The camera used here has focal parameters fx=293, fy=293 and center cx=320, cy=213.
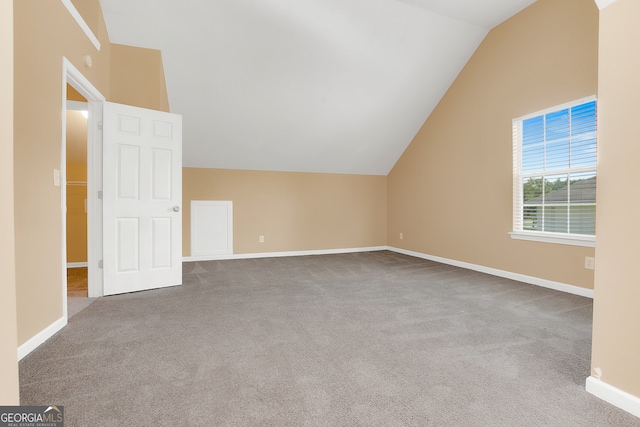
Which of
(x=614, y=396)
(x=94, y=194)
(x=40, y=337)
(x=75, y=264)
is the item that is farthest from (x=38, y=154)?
(x=614, y=396)

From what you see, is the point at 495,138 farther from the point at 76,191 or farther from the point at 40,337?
the point at 76,191

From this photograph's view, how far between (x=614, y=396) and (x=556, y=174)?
2711mm

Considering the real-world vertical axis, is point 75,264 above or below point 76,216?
below

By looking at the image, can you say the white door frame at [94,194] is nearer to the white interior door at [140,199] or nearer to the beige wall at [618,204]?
the white interior door at [140,199]

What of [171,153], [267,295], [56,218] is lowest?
[267,295]

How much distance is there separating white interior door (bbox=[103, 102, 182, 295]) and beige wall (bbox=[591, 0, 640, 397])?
11.9 feet

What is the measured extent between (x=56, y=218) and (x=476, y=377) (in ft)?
9.96

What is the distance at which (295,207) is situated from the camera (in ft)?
18.6

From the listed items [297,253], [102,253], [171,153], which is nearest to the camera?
[102,253]

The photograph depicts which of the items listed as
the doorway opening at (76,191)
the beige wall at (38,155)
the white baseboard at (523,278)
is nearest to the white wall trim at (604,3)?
the white baseboard at (523,278)

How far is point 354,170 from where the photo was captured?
237 inches

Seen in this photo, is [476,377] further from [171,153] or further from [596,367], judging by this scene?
[171,153]

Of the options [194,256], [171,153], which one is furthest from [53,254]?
[194,256]

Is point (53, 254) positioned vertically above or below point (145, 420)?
above
